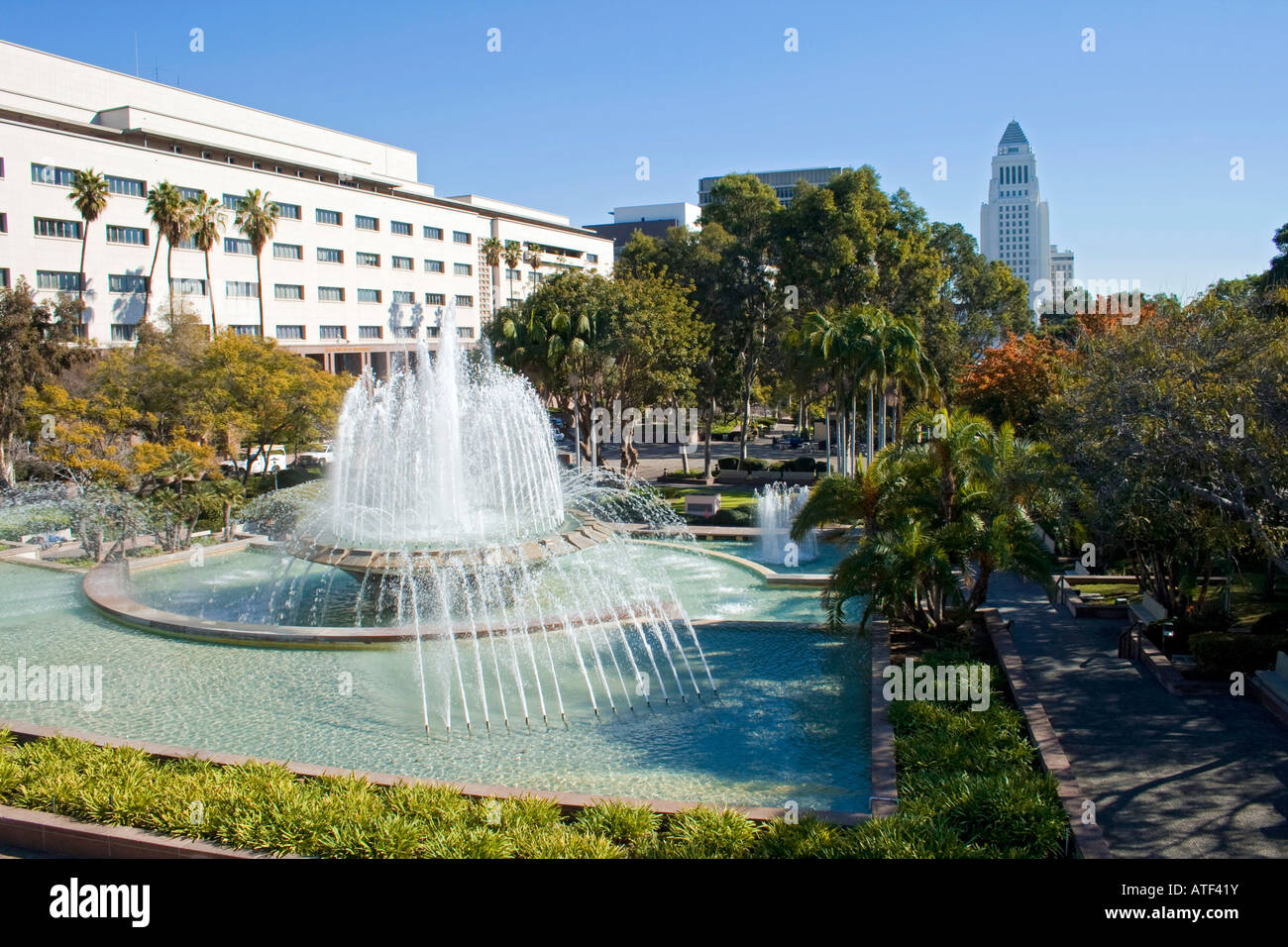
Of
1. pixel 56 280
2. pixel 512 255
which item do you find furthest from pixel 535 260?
pixel 56 280

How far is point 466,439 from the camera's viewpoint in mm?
20594

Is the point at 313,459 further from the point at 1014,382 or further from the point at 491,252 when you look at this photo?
the point at 491,252

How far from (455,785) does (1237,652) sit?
34.4ft

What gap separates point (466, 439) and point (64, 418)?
13913 millimetres

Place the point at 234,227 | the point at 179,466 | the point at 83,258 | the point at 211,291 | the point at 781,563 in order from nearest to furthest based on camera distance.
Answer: the point at 781,563, the point at 179,466, the point at 83,258, the point at 211,291, the point at 234,227

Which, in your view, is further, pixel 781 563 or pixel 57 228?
pixel 57 228

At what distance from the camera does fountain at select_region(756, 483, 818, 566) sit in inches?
920

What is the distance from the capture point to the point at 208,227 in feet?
147

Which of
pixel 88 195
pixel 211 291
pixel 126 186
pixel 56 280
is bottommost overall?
pixel 56 280

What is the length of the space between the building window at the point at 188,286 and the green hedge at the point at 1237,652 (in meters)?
45.4

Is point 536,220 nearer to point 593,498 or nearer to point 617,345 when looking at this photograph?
point 617,345

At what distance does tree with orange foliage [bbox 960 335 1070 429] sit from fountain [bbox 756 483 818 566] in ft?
31.8

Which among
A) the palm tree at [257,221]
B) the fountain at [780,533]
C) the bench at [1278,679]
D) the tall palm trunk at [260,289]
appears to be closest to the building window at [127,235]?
the palm tree at [257,221]
